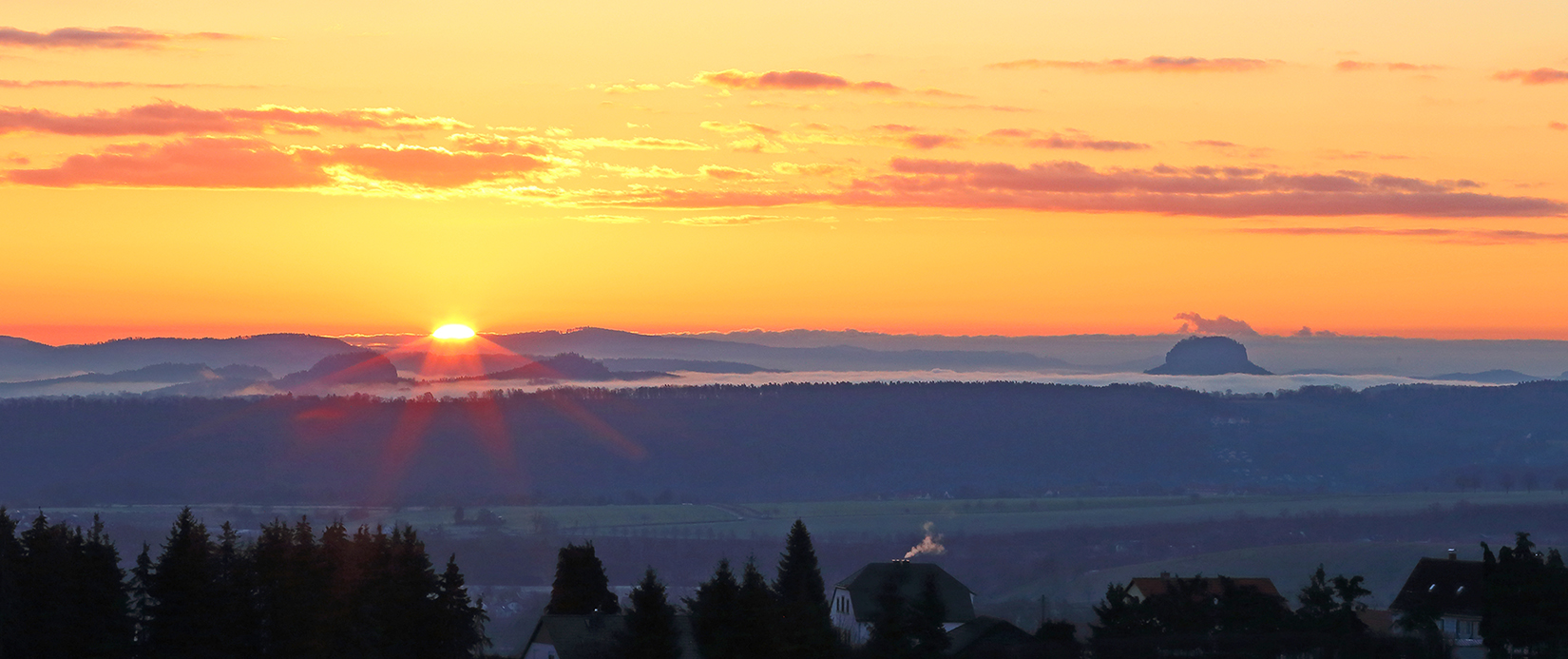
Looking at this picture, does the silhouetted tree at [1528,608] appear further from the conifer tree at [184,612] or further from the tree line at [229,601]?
the conifer tree at [184,612]

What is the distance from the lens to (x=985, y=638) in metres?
113

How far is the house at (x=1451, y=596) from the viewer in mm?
120125

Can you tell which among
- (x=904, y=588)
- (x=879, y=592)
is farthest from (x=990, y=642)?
(x=904, y=588)

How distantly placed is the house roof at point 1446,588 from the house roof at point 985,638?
25.4 meters

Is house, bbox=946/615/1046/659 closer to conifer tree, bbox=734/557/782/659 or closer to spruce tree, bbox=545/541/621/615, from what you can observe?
conifer tree, bbox=734/557/782/659

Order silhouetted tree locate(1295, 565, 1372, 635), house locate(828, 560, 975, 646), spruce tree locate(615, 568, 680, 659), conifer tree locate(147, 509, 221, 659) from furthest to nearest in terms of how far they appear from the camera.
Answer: house locate(828, 560, 975, 646) → silhouetted tree locate(1295, 565, 1372, 635) → spruce tree locate(615, 568, 680, 659) → conifer tree locate(147, 509, 221, 659)

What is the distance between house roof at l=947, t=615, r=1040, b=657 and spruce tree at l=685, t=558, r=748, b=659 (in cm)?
1680

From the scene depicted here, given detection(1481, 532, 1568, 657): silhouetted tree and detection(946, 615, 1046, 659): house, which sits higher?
detection(1481, 532, 1568, 657): silhouetted tree

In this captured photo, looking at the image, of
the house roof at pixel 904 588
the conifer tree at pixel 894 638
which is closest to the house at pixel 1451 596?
the house roof at pixel 904 588

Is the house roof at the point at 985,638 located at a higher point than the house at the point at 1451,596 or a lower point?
lower

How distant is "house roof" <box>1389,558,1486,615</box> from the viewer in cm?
12194

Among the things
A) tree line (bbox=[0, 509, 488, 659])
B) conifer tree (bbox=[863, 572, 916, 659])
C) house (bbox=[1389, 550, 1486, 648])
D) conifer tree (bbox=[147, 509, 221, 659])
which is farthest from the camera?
house (bbox=[1389, 550, 1486, 648])

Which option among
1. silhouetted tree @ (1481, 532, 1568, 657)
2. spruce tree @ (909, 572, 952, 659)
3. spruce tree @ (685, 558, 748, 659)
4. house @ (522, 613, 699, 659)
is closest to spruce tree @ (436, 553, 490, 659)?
house @ (522, 613, 699, 659)

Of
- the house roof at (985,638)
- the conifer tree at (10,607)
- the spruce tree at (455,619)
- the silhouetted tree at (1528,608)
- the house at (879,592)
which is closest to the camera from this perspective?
the conifer tree at (10,607)
